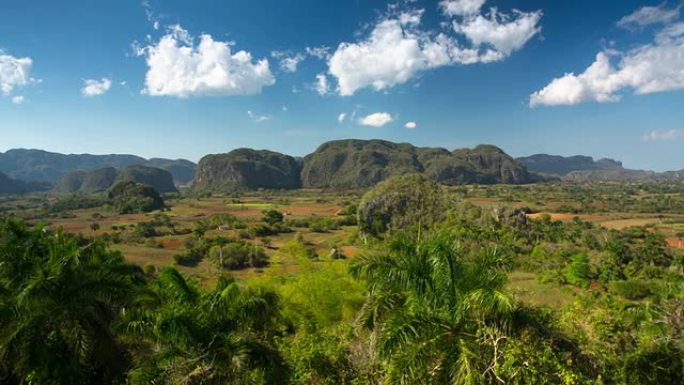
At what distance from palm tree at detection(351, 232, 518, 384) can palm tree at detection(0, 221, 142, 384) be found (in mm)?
6553

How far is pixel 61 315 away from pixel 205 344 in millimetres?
3789

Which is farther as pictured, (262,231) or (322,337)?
(262,231)

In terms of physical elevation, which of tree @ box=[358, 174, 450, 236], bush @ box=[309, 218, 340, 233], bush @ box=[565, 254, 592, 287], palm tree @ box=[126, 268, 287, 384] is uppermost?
palm tree @ box=[126, 268, 287, 384]

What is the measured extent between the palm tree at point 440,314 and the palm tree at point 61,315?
21.5 feet

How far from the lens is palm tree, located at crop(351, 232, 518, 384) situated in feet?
26.9

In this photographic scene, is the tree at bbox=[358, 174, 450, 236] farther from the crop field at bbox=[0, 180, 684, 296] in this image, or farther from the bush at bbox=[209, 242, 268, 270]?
the bush at bbox=[209, 242, 268, 270]

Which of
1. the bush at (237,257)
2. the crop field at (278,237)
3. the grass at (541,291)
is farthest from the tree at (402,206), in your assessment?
the grass at (541,291)

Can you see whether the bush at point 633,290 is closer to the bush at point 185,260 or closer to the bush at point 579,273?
the bush at point 579,273

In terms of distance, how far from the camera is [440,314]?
9.00 metres

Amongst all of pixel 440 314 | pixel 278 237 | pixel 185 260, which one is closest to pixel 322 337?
pixel 440 314

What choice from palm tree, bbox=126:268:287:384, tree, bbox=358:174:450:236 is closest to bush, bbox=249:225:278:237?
tree, bbox=358:174:450:236

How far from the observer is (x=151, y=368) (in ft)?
28.7

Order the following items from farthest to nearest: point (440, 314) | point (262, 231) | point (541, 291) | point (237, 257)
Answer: point (262, 231) → point (237, 257) → point (541, 291) → point (440, 314)

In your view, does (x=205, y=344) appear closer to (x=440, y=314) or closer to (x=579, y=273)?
(x=440, y=314)
